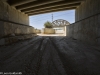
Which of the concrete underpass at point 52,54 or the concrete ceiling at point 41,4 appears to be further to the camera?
the concrete ceiling at point 41,4

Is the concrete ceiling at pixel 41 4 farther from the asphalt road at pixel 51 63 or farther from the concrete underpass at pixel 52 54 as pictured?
the asphalt road at pixel 51 63

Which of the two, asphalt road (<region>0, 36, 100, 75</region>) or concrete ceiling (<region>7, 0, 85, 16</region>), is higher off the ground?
concrete ceiling (<region>7, 0, 85, 16</region>)

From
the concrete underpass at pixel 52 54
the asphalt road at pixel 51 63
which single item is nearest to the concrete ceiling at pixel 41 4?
the concrete underpass at pixel 52 54

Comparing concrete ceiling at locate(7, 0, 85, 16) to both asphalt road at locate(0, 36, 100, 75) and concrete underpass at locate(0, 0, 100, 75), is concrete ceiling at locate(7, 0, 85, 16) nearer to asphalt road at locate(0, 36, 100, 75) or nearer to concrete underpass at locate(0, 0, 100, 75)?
concrete underpass at locate(0, 0, 100, 75)

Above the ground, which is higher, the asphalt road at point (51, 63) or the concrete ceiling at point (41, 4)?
the concrete ceiling at point (41, 4)

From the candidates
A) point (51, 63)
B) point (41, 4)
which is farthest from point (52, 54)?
point (41, 4)

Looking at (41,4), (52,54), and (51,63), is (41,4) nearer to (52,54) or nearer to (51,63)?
(52,54)

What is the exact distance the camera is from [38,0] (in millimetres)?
6195

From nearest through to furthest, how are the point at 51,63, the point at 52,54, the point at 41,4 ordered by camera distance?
the point at 51,63
the point at 52,54
the point at 41,4

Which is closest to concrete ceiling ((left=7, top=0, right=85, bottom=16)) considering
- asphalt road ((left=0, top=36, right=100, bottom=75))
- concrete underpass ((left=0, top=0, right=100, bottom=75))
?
concrete underpass ((left=0, top=0, right=100, bottom=75))

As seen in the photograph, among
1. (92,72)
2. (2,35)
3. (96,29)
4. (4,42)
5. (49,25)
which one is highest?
(49,25)

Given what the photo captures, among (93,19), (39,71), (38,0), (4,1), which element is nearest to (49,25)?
(38,0)

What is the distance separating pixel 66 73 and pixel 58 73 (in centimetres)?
19

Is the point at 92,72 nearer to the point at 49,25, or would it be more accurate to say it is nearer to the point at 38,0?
the point at 38,0
